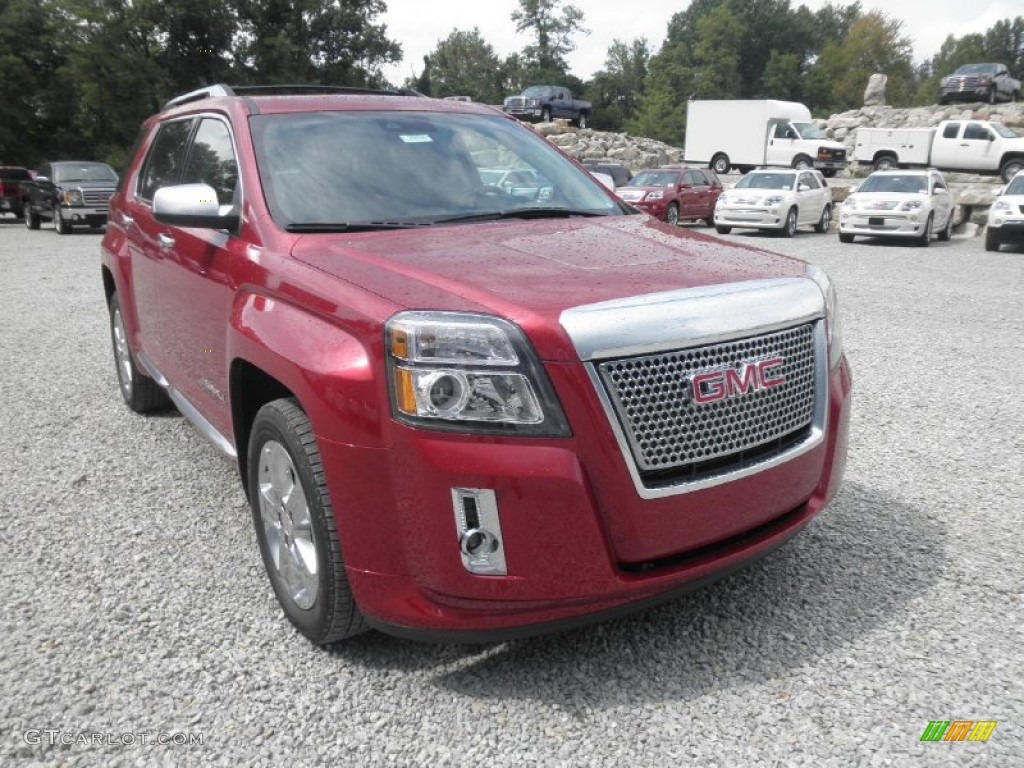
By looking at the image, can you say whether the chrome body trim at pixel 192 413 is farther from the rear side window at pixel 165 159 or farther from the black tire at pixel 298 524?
the rear side window at pixel 165 159

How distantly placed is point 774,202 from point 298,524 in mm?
19771

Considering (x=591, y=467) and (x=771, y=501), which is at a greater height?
(x=591, y=467)

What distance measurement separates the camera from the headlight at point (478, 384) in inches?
90.5

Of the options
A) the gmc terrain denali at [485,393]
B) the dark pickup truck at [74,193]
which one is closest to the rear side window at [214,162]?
the gmc terrain denali at [485,393]

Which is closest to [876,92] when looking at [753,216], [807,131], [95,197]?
[807,131]

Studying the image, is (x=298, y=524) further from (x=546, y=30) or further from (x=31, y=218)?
(x=546, y=30)

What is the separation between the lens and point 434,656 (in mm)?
2873

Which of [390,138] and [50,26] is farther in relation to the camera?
[50,26]

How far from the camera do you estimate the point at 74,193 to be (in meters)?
21.4

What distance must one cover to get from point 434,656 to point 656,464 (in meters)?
1.05

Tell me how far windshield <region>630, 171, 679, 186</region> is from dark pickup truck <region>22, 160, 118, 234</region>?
45.4ft

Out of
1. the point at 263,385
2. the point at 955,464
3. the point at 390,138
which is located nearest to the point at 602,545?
the point at 263,385

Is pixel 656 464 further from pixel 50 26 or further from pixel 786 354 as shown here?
pixel 50 26
